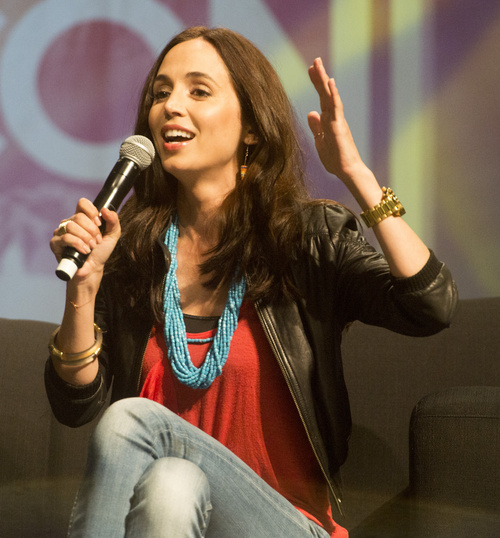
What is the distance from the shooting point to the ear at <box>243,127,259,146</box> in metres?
1.40

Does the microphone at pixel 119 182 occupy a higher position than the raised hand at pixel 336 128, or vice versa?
the raised hand at pixel 336 128

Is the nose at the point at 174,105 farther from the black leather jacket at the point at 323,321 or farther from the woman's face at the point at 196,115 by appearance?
the black leather jacket at the point at 323,321

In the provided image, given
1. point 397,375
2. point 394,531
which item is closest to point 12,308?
point 397,375

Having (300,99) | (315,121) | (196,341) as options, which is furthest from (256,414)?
(300,99)

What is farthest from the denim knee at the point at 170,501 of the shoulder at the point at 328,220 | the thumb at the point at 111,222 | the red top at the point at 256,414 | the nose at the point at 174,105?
the nose at the point at 174,105

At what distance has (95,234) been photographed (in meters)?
1.00

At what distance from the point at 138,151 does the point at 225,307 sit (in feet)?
0.97

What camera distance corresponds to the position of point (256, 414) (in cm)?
121

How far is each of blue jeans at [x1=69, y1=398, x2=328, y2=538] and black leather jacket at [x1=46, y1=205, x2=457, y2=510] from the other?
17 centimetres

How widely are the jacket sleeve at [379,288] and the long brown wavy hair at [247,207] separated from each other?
0.07 meters

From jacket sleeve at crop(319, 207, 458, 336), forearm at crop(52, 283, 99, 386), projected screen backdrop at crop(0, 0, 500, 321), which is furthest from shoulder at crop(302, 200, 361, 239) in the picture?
projected screen backdrop at crop(0, 0, 500, 321)

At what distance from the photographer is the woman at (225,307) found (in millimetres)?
1012

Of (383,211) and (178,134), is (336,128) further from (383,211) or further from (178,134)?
(178,134)

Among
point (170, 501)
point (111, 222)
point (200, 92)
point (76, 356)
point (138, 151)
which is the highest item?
point (200, 92)
